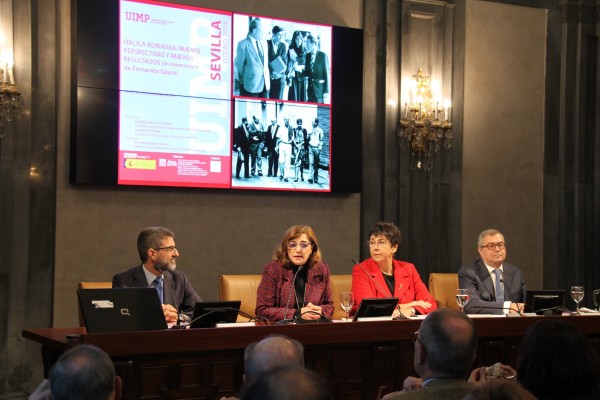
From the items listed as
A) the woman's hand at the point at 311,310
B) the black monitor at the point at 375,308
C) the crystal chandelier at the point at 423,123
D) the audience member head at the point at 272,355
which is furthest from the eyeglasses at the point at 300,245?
the audience member head at the point at 272,355

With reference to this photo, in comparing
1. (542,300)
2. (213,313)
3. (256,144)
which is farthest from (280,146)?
(213,313)

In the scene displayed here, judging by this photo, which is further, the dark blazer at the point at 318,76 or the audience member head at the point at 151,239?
the dark blazer at the point at 318,76

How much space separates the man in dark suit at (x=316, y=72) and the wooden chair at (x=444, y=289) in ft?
5.46

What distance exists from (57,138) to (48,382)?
3.99 m

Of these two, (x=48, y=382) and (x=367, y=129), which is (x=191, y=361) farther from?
(x=367, y=129)

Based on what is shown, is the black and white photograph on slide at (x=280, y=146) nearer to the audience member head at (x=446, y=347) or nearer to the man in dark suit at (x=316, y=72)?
the man in dark suit at (x=316, y=72)

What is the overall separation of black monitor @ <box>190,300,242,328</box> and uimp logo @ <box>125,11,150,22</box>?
2.58 metres

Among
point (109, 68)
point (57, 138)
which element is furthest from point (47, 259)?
point (109, 68)

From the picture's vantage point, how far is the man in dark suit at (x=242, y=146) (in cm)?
641

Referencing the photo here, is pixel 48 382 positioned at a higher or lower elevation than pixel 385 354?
higher

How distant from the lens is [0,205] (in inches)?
223

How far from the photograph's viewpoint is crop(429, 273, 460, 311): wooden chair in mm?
6203

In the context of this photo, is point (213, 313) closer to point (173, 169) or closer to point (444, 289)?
point (173, 169)

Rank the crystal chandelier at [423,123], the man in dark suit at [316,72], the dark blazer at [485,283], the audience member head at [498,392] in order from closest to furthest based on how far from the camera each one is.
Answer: the audience member head at [498,392]
the dark blazer at [485,283]
the man in dark suit at [316,72]
the crystal chandelier at [423,123]
